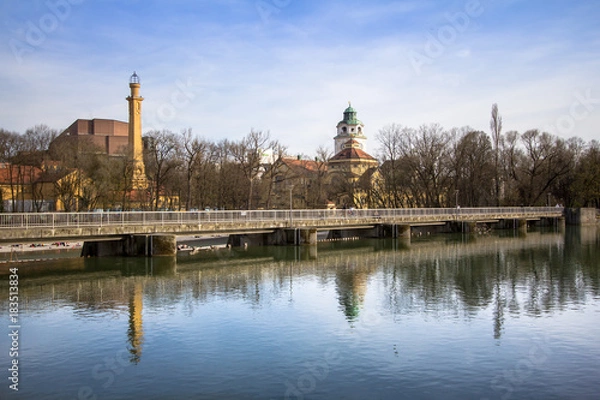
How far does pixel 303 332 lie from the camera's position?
16906 millimetres

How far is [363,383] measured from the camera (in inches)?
483

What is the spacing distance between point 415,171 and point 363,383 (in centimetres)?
6391

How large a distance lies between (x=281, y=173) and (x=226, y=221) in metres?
37.9

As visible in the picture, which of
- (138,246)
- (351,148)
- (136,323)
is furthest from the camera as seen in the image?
(351,148)

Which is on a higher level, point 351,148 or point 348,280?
point 351,148

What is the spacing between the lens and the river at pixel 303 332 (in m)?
12.3

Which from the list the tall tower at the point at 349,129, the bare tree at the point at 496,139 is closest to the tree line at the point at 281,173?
the bare tree at the point at 496,139

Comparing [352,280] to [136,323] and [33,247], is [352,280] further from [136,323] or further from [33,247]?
[33,247]

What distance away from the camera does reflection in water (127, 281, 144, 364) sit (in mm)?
14891

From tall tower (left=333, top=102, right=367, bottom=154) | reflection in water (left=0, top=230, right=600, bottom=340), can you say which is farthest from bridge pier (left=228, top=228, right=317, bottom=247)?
tall tower (left=333, top=102, right=367, bottom=154)

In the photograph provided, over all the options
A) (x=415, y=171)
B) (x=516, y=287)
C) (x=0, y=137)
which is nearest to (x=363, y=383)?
(x=516, y=287)

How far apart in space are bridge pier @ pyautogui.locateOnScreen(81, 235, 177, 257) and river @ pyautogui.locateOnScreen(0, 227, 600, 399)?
9.43ft

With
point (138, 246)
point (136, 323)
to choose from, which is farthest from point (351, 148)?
point (136, 323)

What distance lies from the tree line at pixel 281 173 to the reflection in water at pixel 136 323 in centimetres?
2714
